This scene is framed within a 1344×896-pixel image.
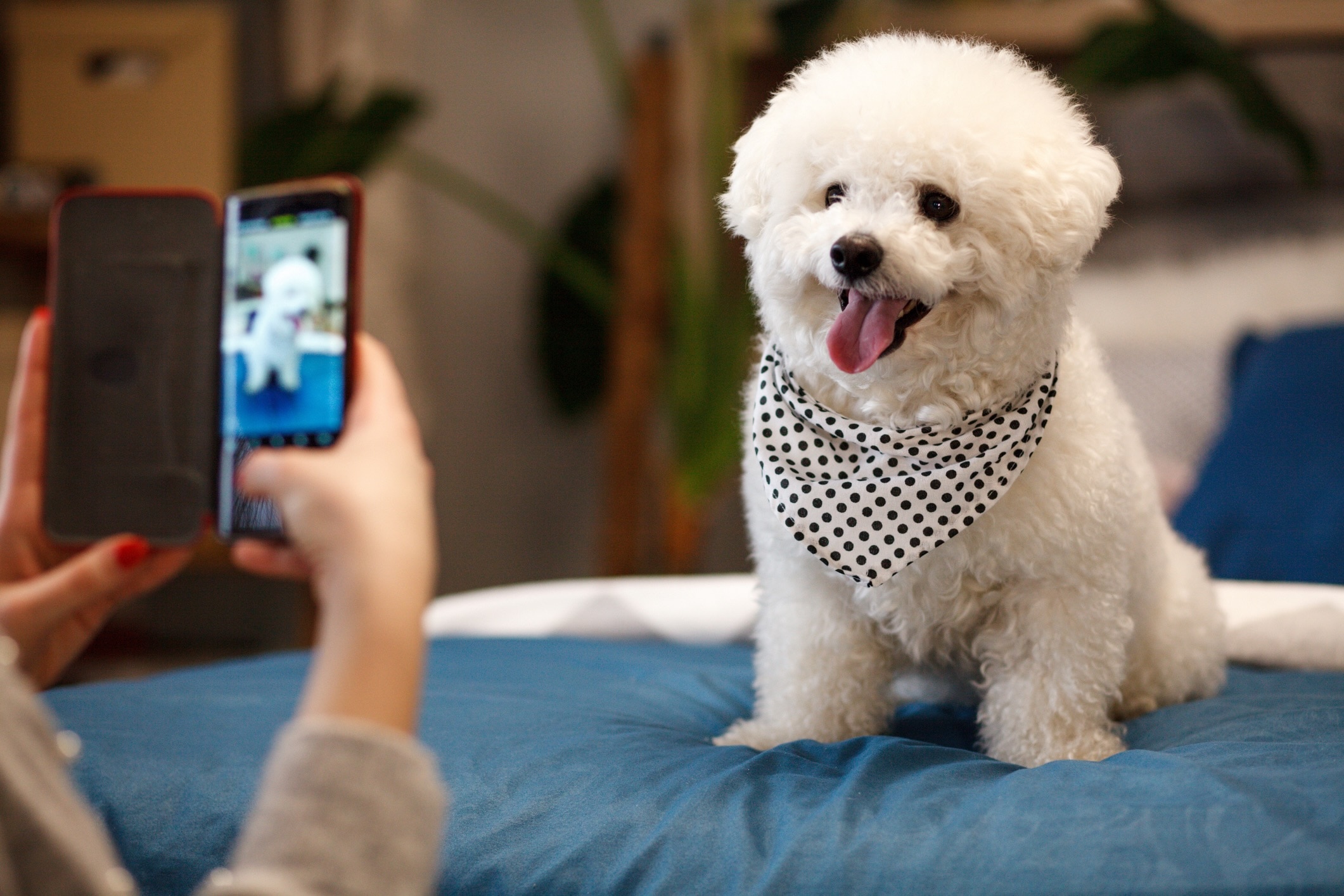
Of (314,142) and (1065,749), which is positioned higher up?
(314,142)

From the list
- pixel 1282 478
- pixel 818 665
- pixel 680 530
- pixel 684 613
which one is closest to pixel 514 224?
pixel 680 530

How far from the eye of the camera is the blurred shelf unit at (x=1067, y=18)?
260cm

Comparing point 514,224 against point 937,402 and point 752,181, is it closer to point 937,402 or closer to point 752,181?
point 752,181

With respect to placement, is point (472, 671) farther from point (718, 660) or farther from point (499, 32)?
point (499, 32)

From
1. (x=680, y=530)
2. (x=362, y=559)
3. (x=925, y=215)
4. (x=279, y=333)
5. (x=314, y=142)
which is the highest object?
(x=314, y=142)

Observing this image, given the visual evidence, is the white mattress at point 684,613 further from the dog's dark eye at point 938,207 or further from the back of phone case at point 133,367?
the back of phone case at point 133,367

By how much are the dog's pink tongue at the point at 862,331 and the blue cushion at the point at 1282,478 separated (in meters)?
1.09

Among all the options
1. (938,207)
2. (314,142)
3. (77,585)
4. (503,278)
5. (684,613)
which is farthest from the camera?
(503,278)

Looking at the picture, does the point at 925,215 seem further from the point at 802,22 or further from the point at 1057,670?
the point at 802,22

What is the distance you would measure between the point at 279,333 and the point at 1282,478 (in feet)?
5.41

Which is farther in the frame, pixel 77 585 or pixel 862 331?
pixel 862 331

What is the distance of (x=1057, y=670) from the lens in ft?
3.34

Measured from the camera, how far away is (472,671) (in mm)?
1308

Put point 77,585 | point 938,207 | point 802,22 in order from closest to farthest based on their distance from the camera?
point 77,585
point 938,207
point 802,22
